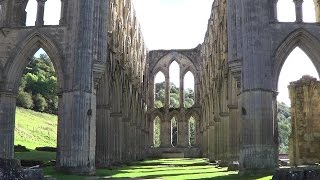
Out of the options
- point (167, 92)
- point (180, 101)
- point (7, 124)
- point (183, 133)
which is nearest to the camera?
point (7, 124)

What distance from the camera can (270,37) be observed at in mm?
23562

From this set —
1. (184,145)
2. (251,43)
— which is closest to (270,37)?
(251,43)

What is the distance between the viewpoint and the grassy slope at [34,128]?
50.4m

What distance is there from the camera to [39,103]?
2798 inches

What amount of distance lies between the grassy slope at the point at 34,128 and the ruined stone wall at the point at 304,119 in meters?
25.7

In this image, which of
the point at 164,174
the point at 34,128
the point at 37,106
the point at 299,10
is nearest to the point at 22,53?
the point at 164,174

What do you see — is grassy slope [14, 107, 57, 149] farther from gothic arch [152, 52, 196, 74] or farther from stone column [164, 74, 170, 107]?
gothic arch [152, 52, 196, 74]

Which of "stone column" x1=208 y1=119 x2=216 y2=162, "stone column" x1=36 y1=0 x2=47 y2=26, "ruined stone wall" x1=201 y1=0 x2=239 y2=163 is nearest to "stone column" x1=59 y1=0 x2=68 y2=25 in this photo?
"stone column" x1=36 y1=0 x2=47 y2=26

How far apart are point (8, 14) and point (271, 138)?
1619 cm

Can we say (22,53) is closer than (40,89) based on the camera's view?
Yes

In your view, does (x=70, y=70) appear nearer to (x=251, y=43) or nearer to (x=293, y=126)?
(x=251, y=43)

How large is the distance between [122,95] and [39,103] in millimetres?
38461

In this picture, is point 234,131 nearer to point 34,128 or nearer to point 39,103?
point 34,128

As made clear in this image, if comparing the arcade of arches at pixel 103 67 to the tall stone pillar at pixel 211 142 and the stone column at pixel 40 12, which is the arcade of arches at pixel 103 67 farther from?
the tall stone pillar at pixel 211 142
